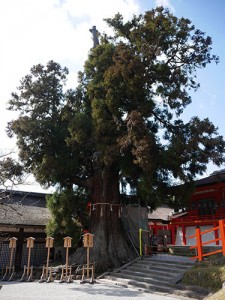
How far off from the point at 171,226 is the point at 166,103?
9116mm

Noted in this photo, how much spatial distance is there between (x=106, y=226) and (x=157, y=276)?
431 centimetres

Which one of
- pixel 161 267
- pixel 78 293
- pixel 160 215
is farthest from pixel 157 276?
pixel 160 215

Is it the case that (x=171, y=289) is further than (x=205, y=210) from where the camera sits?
No

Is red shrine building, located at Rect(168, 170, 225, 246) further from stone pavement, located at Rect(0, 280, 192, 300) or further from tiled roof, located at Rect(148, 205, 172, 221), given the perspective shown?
stone pavement, located at Rect(0, 280, 192, 300)

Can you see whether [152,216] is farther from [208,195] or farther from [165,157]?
[165,157]

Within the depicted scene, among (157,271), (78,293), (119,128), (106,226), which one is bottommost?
(78,293)

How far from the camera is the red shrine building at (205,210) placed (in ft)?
57.5

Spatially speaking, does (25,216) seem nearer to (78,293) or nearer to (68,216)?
(68,216)

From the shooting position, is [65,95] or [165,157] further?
[65,95]

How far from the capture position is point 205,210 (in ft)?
61.1

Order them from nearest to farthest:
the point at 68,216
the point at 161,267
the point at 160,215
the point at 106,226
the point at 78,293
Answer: the point at 78,293 < the point at 161,267 < the point at 106,226 < the point at 68,216 < the point at 160,215

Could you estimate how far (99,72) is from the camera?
50.8 ft

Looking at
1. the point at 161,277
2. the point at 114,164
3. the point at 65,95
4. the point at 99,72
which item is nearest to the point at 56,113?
the point at 65,95

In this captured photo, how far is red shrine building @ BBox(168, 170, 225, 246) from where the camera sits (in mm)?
17531
